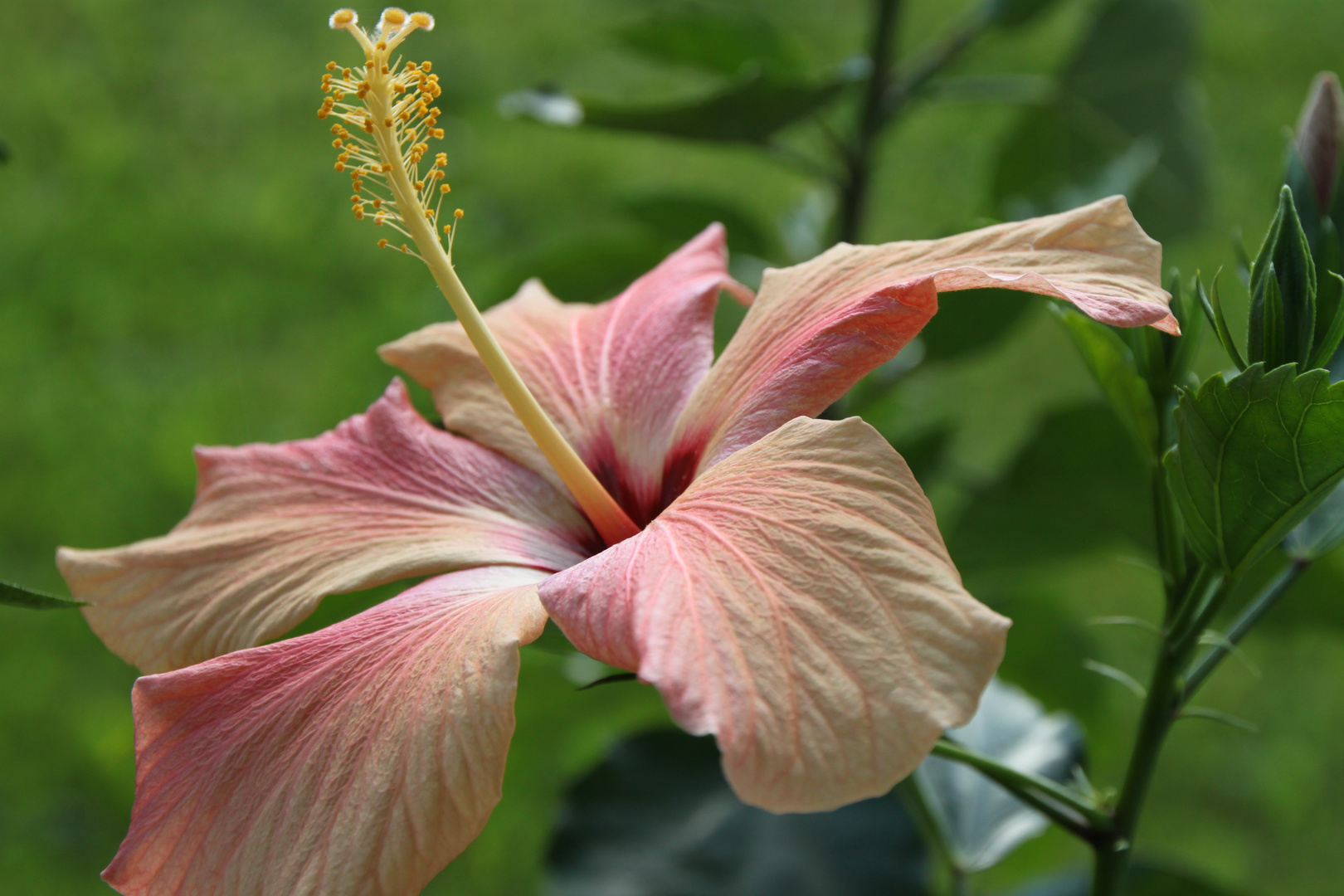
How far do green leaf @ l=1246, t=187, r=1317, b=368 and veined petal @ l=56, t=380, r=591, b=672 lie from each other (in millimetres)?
441

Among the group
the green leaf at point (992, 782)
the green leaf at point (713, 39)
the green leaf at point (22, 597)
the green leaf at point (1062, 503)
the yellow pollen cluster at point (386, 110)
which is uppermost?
the yellow pollen cluster at point (386, 110)

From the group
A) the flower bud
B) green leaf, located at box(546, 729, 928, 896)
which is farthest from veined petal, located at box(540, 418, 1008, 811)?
green leaf, located at box(546, 729, 928, 896)

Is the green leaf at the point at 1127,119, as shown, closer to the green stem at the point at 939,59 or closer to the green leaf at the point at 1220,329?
the green stem at the point at 939,59

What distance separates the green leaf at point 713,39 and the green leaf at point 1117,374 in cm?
72

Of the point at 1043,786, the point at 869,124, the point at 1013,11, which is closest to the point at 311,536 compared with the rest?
the point at 1043,786

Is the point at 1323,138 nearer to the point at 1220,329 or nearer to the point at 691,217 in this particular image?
the point at 1220,329

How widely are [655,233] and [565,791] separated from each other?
0.70m

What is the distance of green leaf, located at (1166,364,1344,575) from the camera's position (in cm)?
61

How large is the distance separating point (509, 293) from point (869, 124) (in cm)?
47

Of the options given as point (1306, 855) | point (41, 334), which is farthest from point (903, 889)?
Result: point (41, 334)

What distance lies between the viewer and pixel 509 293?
147 centimetres

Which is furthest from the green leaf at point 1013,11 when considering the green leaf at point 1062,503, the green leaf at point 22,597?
the green leaf at point 22,597

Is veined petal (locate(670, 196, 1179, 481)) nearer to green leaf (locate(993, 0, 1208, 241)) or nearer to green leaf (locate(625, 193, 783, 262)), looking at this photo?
green leaf (locate(625, 193, 783, 262))

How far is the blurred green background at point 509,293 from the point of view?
1.44 metres
